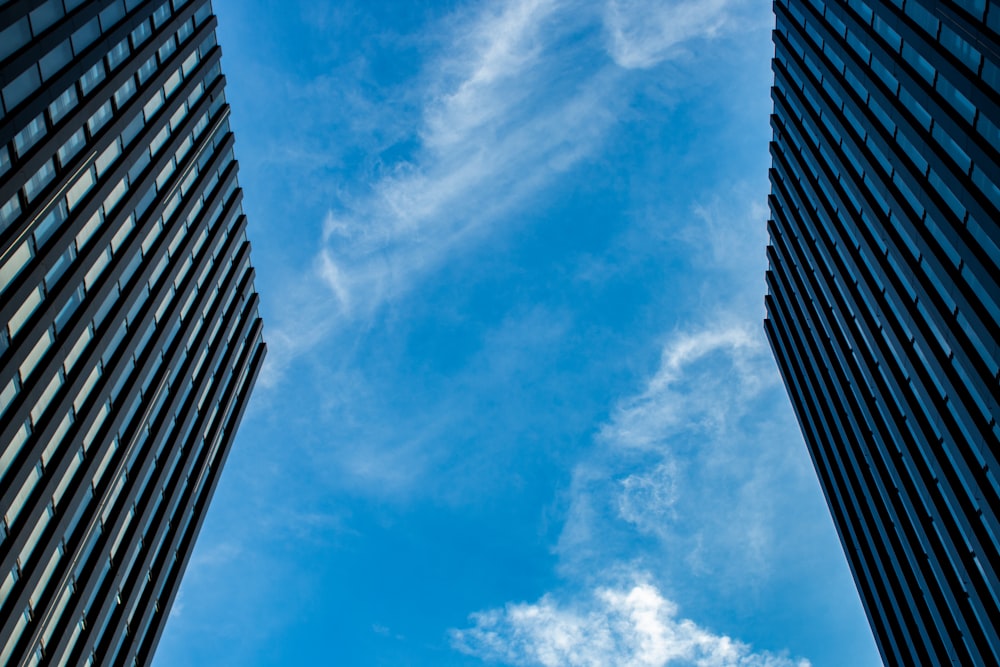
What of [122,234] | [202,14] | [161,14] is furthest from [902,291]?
[202,14]

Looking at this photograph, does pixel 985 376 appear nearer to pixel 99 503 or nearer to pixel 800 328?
pixel 800 328

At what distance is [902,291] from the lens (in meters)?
35.9

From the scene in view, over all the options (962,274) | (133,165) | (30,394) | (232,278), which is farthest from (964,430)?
(232,278)

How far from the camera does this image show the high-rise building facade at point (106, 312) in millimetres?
26156

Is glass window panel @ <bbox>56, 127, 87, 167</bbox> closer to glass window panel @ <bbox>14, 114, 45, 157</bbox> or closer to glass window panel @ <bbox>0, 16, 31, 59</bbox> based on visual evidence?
glass window panel @ <bbox>14, 114, 45, 157</bbox>

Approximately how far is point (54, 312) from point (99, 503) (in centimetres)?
910

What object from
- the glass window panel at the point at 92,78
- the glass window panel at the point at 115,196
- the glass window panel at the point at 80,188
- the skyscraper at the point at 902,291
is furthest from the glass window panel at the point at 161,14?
the skyscraper at the point at 902,291

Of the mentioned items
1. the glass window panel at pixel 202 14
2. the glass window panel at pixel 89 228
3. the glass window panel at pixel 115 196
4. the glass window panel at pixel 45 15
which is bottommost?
the glass window panel at pixel 89 228

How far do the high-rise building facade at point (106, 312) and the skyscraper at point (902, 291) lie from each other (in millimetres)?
32806

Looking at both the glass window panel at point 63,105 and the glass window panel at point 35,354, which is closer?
the glass window panel at point 35,354

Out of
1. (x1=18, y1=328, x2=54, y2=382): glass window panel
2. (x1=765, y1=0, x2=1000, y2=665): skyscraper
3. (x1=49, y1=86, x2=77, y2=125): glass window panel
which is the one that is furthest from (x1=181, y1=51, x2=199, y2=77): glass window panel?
(x1=765, y1=0, x2=1000, y2=665): skyscraper

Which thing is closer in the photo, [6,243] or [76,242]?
[6,243]

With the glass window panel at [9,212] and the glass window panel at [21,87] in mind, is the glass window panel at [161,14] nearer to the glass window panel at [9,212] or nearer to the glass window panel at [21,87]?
the glass window panel at [21,87]

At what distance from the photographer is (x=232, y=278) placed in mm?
49875
